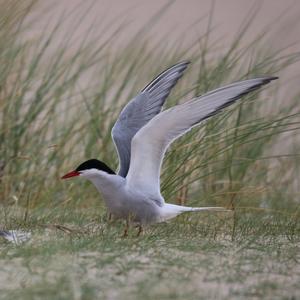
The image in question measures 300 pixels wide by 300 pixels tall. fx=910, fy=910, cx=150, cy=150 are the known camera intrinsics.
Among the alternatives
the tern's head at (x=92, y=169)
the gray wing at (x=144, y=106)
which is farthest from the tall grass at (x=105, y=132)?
the tern's head at (x=92, y=169)

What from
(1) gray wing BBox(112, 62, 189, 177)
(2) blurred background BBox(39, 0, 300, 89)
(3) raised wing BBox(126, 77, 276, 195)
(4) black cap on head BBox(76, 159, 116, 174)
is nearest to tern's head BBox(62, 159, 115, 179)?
(4) black cap on head BBox(76, 159, 116, 174)

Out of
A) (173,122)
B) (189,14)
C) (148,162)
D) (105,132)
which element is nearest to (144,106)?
(148,162)

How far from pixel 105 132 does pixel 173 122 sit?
1835 millimetres

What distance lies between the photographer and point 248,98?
6.22 m

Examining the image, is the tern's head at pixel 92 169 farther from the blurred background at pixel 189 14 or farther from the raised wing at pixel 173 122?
the blurred background at pixel 189 14

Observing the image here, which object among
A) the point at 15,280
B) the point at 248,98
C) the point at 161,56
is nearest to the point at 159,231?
the point at 248,98

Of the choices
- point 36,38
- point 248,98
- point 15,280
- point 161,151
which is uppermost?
point 36,38

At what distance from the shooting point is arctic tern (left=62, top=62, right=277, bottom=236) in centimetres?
513

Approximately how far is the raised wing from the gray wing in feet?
1.13

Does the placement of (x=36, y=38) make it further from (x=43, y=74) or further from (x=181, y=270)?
(x=181, y=270)

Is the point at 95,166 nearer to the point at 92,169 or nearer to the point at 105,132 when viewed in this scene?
the point at 92,169

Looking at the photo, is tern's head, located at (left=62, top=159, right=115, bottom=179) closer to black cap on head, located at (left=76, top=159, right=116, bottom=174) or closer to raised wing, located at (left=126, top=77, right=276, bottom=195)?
black cap on head, located at (left=76, top=159, right=116, bottom=174)

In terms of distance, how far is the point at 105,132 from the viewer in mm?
6930

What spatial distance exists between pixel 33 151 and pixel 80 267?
10.3 feet
